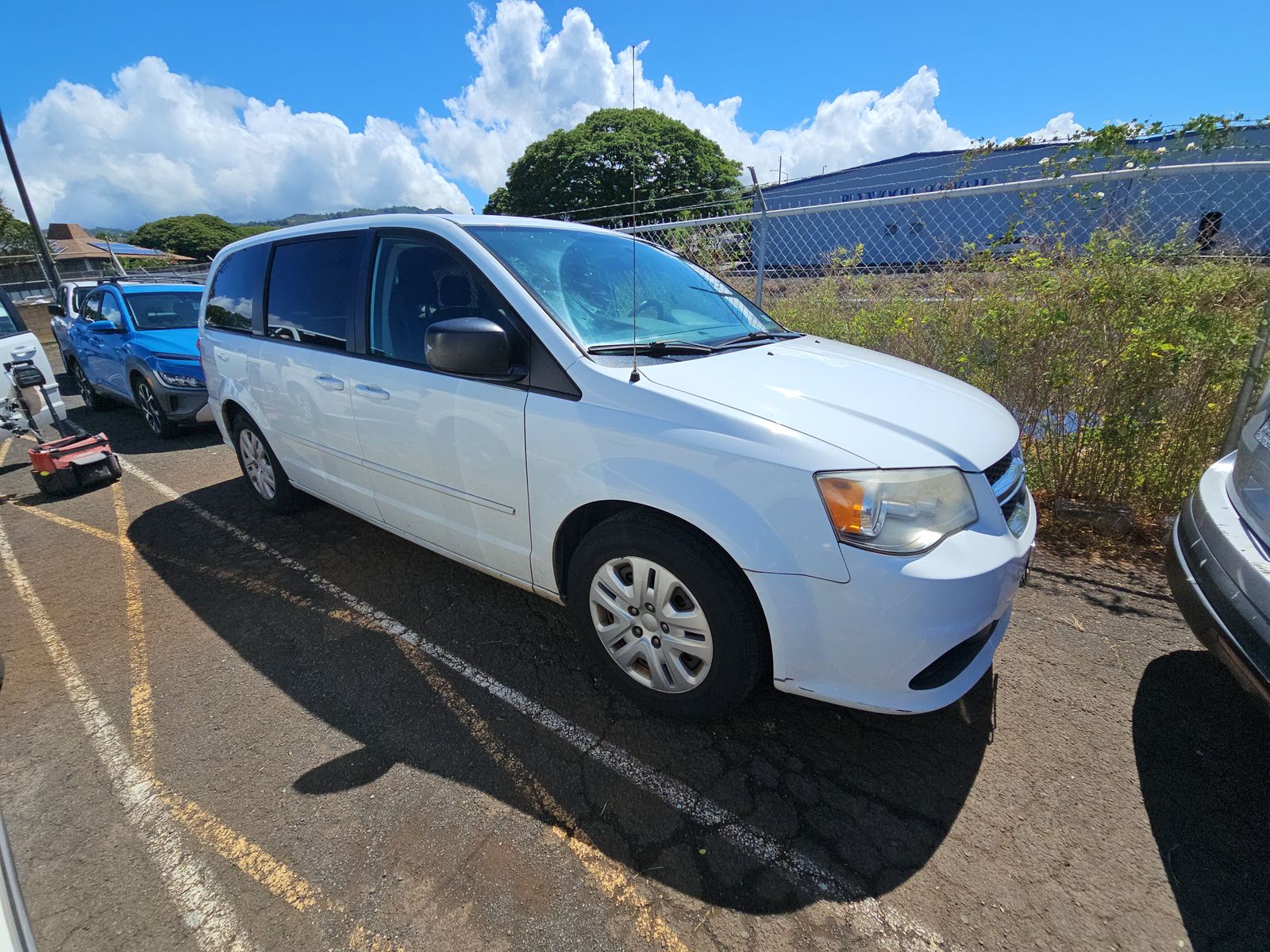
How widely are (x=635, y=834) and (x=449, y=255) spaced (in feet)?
7.85

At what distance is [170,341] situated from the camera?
656 centimetres

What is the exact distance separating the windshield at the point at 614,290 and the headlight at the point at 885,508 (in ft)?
3.47

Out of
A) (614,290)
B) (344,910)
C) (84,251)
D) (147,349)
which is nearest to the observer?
(344,910)

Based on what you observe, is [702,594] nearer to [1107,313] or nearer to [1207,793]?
[1207,793]

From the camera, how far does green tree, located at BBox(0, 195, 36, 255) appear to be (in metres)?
28.1

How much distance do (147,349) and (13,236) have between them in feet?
125

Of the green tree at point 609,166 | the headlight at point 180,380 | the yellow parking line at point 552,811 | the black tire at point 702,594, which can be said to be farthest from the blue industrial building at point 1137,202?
the green tree at point 609,166

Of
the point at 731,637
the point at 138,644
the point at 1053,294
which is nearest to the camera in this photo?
the point at 731,637

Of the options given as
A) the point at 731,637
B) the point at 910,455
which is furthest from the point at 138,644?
the point at 910,455

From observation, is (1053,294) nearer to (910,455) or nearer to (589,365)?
(910,455)

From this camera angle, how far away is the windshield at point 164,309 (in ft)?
23.0

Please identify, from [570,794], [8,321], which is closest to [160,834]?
[570,794]

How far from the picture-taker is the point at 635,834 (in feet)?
6.25

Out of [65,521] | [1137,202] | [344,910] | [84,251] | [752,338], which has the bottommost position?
[65,521]
